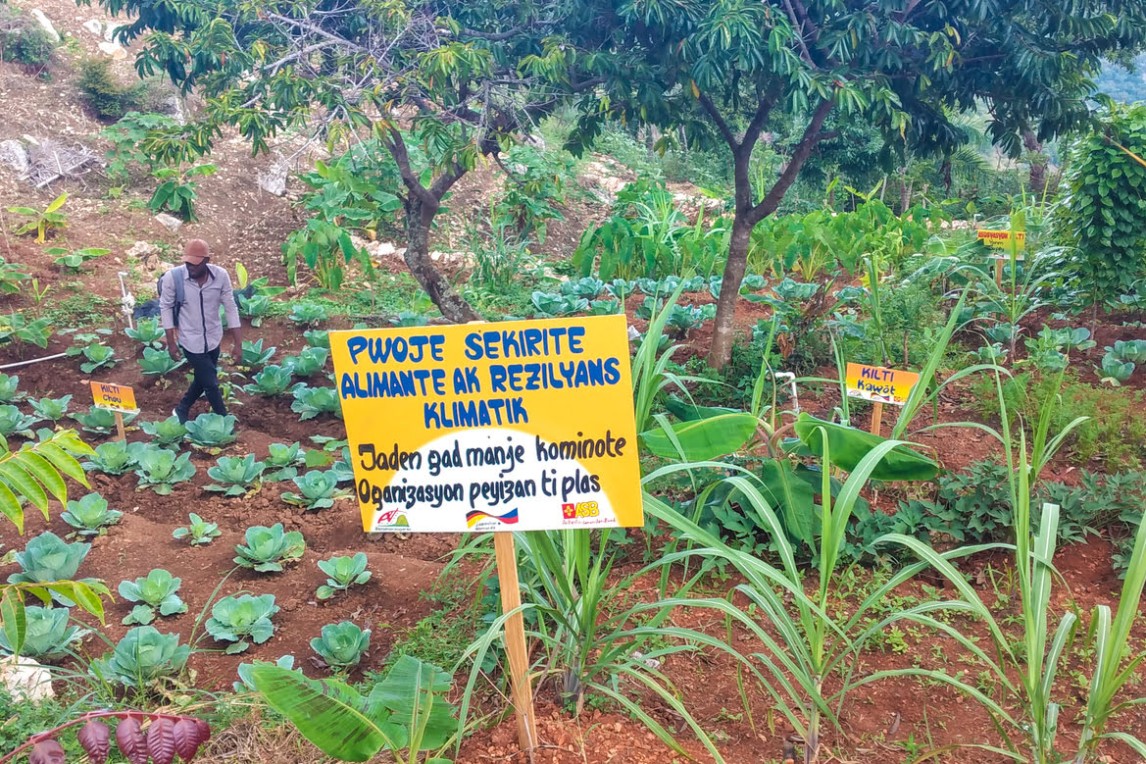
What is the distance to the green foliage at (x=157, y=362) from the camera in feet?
17.1

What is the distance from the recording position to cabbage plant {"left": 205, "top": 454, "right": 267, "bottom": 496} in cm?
386

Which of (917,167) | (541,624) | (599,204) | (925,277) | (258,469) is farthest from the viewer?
(917,167)

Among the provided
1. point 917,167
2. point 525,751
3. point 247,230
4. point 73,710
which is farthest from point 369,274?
point 917,167

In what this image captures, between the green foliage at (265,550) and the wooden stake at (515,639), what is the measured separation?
5.18 ft

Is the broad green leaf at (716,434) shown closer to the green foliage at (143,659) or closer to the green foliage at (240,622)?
the green foliage at (240,622)

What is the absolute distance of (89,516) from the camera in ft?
11.0

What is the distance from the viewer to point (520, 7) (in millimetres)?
4555

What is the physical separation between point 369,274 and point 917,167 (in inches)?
406

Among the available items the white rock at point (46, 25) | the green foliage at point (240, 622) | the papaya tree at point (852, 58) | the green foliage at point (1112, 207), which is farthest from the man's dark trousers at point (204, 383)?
the white rock at point (46, 25)

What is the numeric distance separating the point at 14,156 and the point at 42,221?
1989mm

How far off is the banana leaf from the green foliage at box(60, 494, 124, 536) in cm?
275

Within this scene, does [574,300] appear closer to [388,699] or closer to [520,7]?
[520,7]

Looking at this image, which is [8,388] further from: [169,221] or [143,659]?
[169,221]

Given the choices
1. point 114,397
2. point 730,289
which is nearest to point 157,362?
point 114,397
